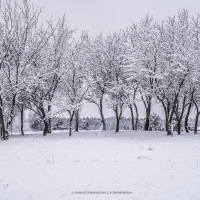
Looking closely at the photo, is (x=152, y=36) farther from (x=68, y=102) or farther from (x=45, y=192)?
(x=45, y=192)

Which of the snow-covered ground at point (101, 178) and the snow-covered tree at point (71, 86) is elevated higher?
the snow-covered tree at point (71, 86)

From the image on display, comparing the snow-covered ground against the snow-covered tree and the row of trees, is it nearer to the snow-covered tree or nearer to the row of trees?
the row of trees

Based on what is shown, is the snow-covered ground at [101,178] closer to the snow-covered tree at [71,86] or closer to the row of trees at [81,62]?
the row of trees at [81,62]

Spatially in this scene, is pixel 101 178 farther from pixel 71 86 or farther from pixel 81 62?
pixel 81 62

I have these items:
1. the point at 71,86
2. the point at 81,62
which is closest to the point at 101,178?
the point at 71,86

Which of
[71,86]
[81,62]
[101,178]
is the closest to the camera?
[101,178]

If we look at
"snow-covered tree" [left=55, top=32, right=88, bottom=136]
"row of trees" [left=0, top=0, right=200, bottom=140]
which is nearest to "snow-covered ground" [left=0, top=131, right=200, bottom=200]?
"row of trees" [left=0, top=0, right=200, bottom=140]

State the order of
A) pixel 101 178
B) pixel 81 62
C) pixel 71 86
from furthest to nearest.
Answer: pixel 81 62 → pixel 71 86 → pixel 101 178

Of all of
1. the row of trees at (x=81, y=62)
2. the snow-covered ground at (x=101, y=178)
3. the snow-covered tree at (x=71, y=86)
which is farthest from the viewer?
the snow-covered tree at (x=71, y=86)

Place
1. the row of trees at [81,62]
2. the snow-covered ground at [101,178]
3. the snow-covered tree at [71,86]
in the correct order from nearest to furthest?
the snow-covered ground at [101,178], the row of trees at [81,62], the snow-covered tree at [71,86]

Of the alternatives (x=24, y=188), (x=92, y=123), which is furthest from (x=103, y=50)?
(x=92, y=123)

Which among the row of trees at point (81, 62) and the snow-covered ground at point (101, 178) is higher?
the row of trees at point (81, 62)

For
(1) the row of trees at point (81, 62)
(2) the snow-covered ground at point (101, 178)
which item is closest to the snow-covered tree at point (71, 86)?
(1) the row of trees at point (81, 62)

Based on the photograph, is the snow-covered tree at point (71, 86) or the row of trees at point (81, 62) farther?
the snow-covered tree at point (71, 86)
